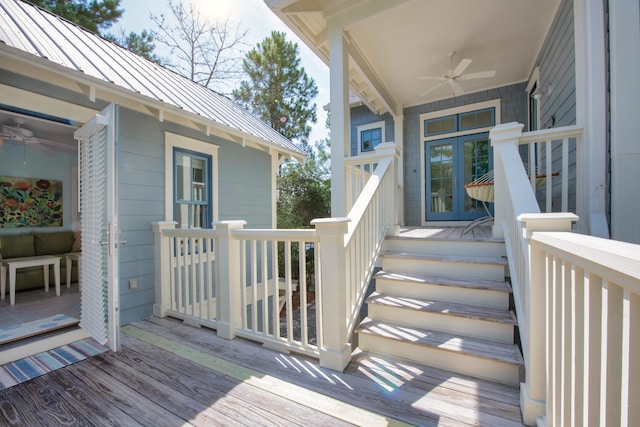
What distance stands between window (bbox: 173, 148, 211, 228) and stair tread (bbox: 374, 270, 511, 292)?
278 cm

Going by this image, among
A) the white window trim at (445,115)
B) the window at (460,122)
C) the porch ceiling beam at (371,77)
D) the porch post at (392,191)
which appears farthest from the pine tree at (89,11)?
the window at (460,122)

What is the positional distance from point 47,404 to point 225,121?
3.46 meters

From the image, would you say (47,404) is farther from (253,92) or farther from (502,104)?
(253,92)

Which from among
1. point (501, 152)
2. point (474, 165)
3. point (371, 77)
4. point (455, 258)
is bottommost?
point (455, 258)

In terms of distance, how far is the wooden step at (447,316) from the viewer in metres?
2.04

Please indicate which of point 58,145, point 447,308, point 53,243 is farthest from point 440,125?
point 53,243

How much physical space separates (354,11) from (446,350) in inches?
144

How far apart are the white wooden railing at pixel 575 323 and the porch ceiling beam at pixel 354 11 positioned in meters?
2.51

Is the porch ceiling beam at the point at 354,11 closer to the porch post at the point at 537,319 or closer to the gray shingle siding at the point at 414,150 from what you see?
the porch post at the point at 537,319

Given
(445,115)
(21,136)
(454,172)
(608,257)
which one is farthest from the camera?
(445,115)

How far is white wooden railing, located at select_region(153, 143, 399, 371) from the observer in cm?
207

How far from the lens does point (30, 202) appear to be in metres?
4.82

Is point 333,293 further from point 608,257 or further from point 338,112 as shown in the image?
point 338,112

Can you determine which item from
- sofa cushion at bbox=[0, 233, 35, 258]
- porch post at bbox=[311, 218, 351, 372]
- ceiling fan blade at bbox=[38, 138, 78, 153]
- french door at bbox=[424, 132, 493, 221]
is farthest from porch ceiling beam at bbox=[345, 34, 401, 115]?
sofa cushion at bbox=[0, 233, 35, 258]
